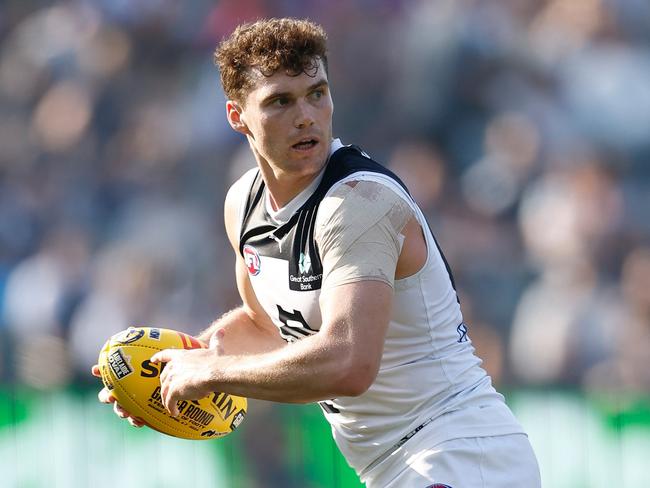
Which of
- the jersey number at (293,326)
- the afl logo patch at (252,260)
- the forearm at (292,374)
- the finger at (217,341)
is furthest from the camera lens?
the afl logo patch at (252,260)

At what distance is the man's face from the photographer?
4113mm

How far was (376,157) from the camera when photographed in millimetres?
7992

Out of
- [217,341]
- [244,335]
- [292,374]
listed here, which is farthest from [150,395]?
[292,374]

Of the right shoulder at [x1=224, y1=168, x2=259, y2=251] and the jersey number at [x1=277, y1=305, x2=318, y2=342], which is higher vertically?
the right shoulder at [x1=224, y1=168, x2=259, y2=251]

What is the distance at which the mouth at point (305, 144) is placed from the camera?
4121mm

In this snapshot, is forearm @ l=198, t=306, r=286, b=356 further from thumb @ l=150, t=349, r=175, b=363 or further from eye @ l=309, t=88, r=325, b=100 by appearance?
eye @ l=309, t=88, r=325, b=100

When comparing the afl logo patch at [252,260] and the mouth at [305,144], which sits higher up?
the mouth at [305,144]

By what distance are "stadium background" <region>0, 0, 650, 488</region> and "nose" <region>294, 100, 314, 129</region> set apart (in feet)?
8.09

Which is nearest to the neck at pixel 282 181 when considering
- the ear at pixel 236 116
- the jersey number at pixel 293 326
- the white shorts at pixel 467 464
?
the ear at pixel 236 116

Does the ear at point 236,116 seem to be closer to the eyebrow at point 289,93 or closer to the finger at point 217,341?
the eyebrow at point 289,93

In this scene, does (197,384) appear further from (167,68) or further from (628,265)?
(167,68)

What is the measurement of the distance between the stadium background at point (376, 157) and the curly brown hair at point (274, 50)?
2534 millimetres

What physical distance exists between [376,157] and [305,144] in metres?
3.88

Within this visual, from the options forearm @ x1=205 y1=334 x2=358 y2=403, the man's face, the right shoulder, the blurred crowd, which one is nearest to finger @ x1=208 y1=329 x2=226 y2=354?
forearm @ x1=205 y1=334 x2=358 y2=403
